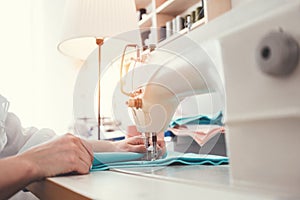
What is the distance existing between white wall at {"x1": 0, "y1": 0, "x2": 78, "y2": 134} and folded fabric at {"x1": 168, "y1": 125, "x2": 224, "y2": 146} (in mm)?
1532

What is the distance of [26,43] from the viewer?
2516 mm

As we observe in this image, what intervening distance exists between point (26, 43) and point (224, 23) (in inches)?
92.3

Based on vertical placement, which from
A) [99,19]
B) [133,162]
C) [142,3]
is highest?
[142,3]

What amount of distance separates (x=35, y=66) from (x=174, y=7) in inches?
42.4

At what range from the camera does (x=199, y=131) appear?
39.4 inches

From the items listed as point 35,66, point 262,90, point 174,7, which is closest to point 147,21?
point 174,7

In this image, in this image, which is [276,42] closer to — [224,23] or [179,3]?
[224,23]

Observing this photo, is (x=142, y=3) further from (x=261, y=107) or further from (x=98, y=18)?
(x=261, y=107)

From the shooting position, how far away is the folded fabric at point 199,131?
3.14 ft

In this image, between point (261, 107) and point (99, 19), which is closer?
point (261, 107)

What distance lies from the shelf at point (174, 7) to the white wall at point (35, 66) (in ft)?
2.57

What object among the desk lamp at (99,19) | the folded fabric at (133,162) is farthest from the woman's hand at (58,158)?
the desk lamp at (99,19)

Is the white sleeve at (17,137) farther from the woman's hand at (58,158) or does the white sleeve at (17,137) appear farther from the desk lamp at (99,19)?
the woman's hand at (58,158)

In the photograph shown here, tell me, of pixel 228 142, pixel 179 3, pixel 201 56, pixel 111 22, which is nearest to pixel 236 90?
pixel 228 142
